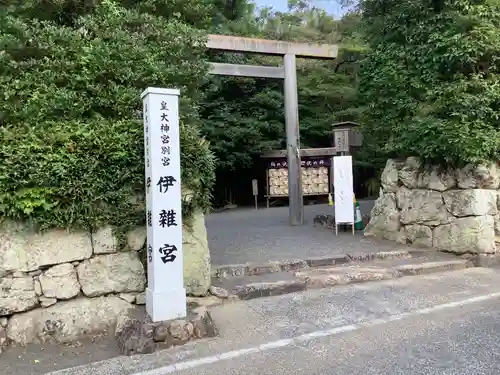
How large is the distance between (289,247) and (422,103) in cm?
378

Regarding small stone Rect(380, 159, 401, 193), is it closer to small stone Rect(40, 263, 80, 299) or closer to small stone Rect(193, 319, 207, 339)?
small stone Rect(193, 319, 207, 339)

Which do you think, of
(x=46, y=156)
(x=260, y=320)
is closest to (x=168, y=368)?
(x=260, y=320)

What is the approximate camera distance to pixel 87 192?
4477mm

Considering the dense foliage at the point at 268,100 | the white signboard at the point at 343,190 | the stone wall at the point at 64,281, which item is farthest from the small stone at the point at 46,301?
the dense foliage at the point at 268,100

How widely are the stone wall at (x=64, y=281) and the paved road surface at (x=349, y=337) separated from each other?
0.78 metres

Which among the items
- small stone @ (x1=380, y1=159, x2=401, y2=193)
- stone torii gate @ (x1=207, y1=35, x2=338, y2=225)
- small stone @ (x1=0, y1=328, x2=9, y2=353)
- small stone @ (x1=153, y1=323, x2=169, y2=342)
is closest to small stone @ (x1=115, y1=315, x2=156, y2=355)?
small stone @ (x1=153, y1=323, x2=169, y2=342)

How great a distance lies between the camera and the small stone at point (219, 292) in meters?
5.21

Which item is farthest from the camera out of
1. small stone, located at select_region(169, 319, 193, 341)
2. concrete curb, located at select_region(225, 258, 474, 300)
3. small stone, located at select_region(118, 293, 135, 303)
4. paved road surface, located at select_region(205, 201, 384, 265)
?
paved road surface, located at select_region(205, 201, 384, 265)

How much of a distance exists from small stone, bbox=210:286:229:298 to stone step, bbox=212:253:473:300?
97mm

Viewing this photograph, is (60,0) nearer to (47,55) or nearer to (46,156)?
(47,55)

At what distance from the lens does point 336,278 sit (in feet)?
19.6

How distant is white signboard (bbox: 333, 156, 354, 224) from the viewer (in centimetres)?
912

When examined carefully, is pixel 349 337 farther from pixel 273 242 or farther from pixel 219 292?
pixel 273 242

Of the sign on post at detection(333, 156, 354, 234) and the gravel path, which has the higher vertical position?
the sign on post at detection(333, 156, 354, 234)
